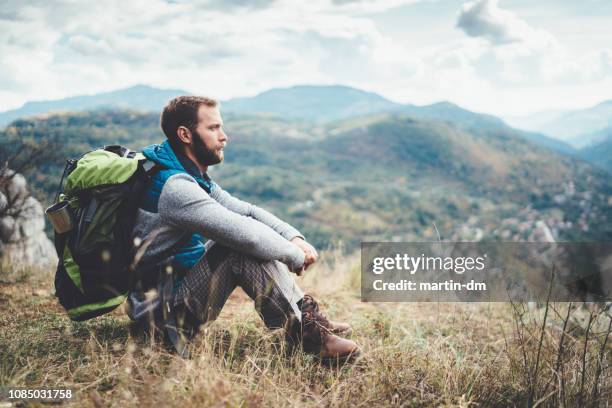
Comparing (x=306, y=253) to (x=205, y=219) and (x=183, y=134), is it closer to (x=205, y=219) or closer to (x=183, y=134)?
(x=205, y=219)

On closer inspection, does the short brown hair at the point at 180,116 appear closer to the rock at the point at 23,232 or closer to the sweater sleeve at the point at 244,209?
the sweater sleeve at the point at 244,209

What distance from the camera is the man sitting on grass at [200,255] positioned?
2053 mm

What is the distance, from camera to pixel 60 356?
2264 millimetres

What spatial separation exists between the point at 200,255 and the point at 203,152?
0.56m

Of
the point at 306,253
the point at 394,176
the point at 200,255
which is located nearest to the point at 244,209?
the point at 200,255

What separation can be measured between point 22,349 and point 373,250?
4285 mm

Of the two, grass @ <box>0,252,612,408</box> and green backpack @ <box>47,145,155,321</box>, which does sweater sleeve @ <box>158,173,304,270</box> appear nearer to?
green backpack @ <box>47,145,155,321</box>

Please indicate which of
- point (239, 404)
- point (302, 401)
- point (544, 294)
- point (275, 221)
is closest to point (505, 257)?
point (544, 294)

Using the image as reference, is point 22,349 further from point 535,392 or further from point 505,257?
point 505,257

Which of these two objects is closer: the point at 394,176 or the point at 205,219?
the point at 205,219

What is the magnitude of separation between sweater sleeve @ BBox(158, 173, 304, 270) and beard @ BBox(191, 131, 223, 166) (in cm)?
30

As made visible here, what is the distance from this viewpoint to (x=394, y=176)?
398ft

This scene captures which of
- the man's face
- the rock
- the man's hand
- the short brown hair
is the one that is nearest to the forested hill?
the rock

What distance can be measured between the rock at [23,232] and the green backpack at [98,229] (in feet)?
10.8
